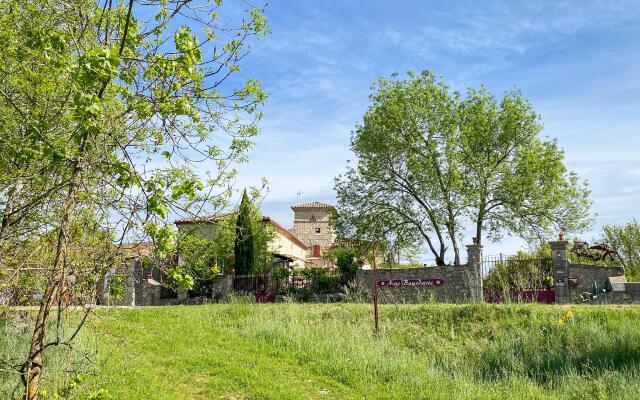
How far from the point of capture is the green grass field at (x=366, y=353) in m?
7.61

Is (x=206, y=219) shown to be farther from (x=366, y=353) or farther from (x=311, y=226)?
(x=311, y=226)

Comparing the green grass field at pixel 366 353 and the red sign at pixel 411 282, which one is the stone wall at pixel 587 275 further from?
the green grass field at pixel 366 353

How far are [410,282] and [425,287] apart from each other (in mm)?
648

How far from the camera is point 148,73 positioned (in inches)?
140

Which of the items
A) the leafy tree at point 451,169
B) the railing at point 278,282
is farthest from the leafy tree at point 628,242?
the railing at point 278,282

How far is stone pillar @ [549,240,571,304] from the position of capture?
17828mm

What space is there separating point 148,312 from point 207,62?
12051 mm

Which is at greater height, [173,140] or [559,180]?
[559,180]

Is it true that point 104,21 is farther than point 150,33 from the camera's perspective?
Yes

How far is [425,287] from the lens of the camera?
1902 cm

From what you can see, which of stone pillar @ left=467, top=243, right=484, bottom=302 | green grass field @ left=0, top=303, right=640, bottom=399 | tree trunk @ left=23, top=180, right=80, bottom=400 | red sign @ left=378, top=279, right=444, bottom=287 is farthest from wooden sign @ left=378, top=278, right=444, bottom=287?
tree trunk @ left=23, top=180, right=80, bottom=400

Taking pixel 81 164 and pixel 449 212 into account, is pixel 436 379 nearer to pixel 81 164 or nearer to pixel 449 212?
pixel 81 164

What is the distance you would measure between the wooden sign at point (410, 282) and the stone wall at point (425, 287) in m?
0.09

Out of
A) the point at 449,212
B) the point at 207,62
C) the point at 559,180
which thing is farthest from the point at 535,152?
the point at 207,62
